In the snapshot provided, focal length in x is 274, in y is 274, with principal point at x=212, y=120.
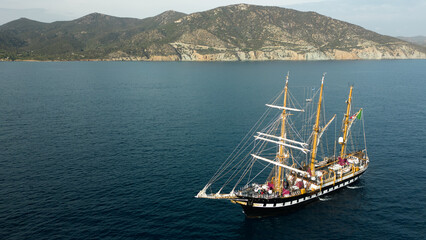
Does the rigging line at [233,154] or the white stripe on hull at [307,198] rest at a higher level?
the rigging line at [233,154]

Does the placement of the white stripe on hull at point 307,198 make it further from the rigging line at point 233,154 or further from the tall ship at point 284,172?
the rigging line at point 233,154

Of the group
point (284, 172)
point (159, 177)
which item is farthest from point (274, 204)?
point (159, 177)

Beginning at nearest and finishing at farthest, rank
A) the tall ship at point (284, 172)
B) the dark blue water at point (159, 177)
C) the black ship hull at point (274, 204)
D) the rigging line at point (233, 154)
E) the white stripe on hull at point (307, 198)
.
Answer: the dark blue water at point (159, 177), the black ship hull at point (274, 204), the white stripe on hull at point (307, 198), the tall ship at point (284, 172), the rigging line at point (233, 154)

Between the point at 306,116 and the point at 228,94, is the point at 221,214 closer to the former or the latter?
the point at 306,116

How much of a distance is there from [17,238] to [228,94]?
462 feet

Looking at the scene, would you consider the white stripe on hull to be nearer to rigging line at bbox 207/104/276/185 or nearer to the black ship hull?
the black ship hull

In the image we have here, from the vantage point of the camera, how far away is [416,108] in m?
135

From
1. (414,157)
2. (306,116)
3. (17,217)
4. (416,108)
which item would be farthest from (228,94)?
(17,217)

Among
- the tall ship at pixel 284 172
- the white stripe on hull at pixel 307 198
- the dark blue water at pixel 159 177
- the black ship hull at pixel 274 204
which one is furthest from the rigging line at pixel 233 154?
the white stripe on hull at pixel 307 198

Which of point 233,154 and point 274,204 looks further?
point 233,154

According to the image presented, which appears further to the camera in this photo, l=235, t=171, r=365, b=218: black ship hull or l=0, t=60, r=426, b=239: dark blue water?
l=235, t=171, r=365, b=218: black ship hull

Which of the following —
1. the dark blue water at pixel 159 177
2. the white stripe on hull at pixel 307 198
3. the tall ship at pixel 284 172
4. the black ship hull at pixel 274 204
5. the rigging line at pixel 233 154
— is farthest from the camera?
the rigging line at pixel 233 154

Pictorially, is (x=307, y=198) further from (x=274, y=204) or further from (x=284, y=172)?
(x=284, y=172)

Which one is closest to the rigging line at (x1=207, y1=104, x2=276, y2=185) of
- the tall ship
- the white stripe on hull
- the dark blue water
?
the tall ship
